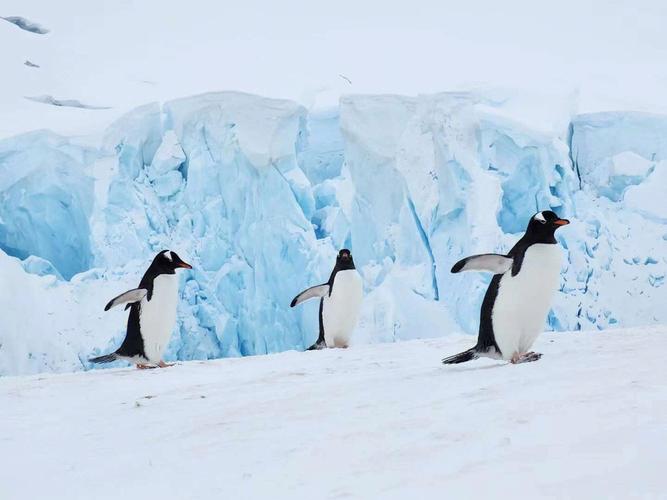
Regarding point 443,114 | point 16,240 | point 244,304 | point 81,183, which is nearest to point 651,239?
point 443,114

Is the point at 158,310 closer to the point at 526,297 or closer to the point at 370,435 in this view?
the point at 526,297

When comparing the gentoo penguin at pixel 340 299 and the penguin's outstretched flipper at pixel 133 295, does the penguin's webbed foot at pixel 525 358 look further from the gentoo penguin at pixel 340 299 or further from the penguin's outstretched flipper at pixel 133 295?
the gentoo penguin at pixel 340 299

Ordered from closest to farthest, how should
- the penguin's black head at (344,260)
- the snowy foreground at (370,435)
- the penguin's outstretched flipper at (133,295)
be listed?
the snowy foreground at (370,435), the penguin's outstretched flipper at (133,295), the penguin's black head at (344,260)

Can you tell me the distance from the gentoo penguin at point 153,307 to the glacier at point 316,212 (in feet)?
18.1

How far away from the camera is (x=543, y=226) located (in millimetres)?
3311

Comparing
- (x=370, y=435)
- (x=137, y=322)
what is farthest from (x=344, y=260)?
(x=370, y=435)

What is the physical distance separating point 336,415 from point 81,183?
10.1 m

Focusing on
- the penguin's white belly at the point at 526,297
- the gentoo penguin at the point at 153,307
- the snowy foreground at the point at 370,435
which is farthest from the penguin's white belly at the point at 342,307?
the penguin's white belly at the point at 526,297

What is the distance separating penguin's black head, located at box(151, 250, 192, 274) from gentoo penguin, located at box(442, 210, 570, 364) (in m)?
2.15

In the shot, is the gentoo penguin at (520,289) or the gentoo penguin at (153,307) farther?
the gentoo penguin at (153,307)

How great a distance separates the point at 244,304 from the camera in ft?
37.1

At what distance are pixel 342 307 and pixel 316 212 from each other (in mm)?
6208

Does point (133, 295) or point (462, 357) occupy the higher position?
point (462, 357)

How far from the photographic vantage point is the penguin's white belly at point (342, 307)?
6027 millimetres
